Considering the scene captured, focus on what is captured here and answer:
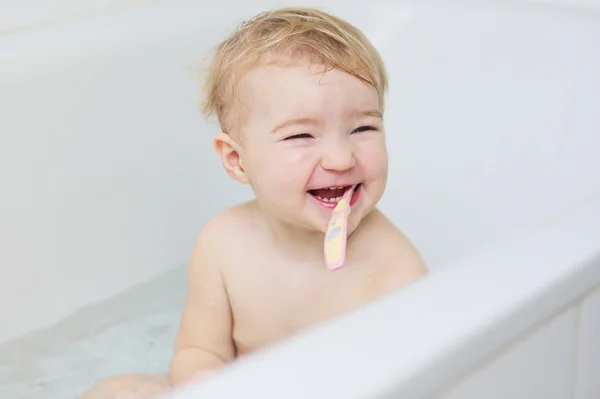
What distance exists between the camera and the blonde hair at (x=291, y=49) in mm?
945

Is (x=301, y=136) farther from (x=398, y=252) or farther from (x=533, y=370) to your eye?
(x=533, y=370)

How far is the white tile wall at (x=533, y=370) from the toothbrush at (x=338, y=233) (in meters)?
0.23

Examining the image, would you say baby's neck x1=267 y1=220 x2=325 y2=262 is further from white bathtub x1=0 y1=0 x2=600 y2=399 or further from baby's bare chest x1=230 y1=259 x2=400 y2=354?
white bathtub x1=0 y1=0 x2=600 y2=399

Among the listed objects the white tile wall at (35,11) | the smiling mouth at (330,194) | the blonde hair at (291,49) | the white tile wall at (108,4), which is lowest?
the smiling mouth at (330,194)

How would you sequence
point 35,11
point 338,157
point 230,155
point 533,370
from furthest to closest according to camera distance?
1. point 35,11
2. point 230,155
3. point 338,157
4. point 533,370

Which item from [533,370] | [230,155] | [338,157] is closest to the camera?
[533,370]

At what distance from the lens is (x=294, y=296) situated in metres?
1.04

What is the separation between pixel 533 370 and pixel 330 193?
285mm

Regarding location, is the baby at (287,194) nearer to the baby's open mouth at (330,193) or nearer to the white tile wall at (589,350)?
the baby's open mouth at (330,193)

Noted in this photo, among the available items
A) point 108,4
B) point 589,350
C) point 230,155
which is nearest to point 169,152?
point 108,4

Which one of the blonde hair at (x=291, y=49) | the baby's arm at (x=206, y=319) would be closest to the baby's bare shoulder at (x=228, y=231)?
the baby's arm at (x=206, y=319)

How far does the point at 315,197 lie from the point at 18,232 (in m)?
0.47

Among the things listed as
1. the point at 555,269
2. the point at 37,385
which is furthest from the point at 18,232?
the point at 555,269

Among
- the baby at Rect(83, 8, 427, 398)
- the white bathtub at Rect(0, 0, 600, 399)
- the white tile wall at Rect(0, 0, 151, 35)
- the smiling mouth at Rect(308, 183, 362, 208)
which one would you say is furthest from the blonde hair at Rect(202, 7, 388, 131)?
the white tile wall at Rect(0, 0, 151, 35)
